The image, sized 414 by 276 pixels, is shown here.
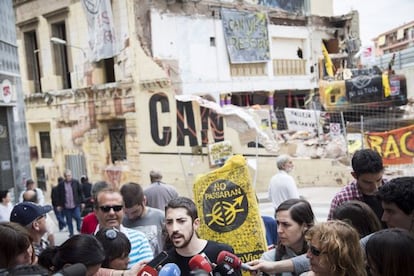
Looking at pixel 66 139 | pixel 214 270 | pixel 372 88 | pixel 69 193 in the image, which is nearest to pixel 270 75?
pixel 372 88

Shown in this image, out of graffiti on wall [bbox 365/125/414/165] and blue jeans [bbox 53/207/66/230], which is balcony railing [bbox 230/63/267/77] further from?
blue jeans [bbox 53/207/66/230]

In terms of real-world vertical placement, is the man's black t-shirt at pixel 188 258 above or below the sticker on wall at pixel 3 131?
below

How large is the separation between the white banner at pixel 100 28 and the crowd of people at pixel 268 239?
43.1ft

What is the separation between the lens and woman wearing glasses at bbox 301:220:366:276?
7.70 feet

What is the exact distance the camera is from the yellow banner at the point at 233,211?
3.90m

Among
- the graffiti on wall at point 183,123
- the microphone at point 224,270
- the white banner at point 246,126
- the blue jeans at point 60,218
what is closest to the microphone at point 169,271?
the microphone at point 224,270

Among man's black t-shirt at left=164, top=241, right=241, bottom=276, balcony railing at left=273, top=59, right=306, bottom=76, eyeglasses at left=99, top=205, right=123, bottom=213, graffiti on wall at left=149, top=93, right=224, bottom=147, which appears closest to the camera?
man's black t-shirt at left=164, top=241, right=241, bottom=276

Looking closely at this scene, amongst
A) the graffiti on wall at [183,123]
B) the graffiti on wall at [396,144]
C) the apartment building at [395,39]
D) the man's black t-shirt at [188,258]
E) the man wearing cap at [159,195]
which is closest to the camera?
the man's black t-shirt at [188,258]

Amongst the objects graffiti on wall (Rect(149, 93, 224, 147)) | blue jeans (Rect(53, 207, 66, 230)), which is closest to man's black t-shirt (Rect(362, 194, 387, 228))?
blue jeans (Rect(53, 207, 66, 230))

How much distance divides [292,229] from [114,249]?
1.27 metres

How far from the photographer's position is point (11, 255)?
109 inches

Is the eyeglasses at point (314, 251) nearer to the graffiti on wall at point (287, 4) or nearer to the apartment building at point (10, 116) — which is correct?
the apartment building at point (10, 116)

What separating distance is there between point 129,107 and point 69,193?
684 centimetres

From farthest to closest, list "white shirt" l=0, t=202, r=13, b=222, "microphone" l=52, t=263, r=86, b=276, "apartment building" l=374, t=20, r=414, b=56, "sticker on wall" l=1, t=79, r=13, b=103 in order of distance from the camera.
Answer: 1. "apartment building" l=374, t=20, r=414, b=56
2. "sticker on wall" l=1, t=79, r=13, b=103
3. "white shirt" l=0, t=202, r=13, b=222
4. "microphone" l=52, t=263, r=86, b=276
